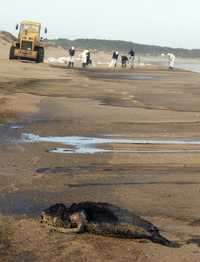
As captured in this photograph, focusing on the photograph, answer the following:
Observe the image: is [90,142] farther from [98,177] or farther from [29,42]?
[29,42]

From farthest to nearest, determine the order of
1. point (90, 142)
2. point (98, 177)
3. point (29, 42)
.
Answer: point (29, 42) → point (90, 142) → point (98, 177)

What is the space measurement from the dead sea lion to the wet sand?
9 centimetres

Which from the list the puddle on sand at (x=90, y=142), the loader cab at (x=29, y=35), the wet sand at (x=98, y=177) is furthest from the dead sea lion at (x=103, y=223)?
the loader cab at (x=29, y=35)

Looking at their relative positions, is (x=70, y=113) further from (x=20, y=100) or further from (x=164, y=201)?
(x=164, y=201)

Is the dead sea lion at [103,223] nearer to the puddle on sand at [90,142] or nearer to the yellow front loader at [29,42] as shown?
the puddle on sand at [90,142]

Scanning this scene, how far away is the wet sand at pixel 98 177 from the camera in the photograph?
5984 millimetres

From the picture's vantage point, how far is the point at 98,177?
9336 mm

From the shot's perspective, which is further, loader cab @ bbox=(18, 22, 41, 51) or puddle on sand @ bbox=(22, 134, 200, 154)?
loader cab @ bbox=(18, 22, 41, 51)

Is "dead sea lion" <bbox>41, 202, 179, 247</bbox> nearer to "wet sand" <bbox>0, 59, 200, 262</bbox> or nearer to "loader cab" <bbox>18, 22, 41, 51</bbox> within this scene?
"wet sand" <bbox>0, 59, 200, 262</bbox>

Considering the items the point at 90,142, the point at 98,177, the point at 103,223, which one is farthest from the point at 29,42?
the point at 103,223

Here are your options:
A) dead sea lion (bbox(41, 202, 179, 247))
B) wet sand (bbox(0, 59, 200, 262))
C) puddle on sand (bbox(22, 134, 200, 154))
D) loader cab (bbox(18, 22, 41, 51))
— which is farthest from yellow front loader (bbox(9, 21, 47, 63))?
dead sea lion (bbox(41, 202, 179, 247))

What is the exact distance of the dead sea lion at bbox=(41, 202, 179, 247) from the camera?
6.18m

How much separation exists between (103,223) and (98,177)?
10.1 ft

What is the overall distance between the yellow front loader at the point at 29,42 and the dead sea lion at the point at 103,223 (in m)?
42.3
